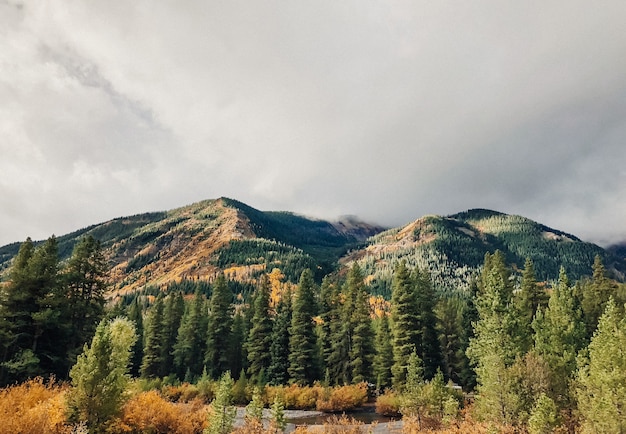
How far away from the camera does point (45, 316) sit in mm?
30750

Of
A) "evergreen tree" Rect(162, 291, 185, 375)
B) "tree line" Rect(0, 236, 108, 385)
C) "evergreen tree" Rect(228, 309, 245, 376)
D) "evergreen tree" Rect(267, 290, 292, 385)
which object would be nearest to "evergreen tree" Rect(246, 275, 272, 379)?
"evergreen tree" Rect(267, 290, 292, 385)

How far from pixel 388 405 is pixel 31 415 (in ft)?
114

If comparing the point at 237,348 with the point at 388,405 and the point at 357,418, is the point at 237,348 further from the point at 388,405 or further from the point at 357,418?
the point at 388,405

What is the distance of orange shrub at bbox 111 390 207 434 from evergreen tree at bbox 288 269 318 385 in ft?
87.5

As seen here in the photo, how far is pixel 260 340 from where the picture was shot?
59125mm

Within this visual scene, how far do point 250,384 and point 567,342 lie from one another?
38525mm

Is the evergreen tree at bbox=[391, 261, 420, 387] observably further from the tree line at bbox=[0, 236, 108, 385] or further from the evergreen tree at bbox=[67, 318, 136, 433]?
the tree line at bbox=[0, 236, 108, 385]

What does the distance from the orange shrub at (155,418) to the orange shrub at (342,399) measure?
21026mm

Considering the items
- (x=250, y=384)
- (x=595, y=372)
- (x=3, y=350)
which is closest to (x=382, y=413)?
(x=250, y=384)

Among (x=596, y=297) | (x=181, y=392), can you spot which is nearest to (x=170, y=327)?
(x=181, y=392)

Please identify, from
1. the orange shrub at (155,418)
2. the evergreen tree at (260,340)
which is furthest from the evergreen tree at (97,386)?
the evergreen tree at (260,340)

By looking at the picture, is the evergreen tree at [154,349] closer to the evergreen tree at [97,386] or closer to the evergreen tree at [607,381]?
the evergreen tree at [97,386]

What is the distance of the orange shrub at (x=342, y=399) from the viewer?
45594mm

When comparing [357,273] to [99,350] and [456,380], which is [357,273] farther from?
→ [99,350]
